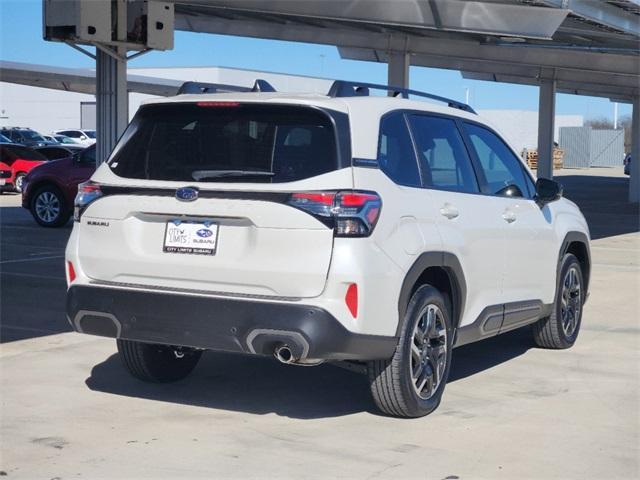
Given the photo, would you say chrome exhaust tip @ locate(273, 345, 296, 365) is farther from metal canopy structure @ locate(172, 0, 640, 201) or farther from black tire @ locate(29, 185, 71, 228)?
black tire @ locate(29, 185, 71, 228)

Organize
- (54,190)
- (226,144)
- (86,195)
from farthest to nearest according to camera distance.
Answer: (54,190) → (86,195) → (226,144)

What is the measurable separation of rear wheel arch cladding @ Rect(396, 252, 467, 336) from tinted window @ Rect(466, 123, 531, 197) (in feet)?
3.22

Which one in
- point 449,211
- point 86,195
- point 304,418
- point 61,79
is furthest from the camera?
point 61,79

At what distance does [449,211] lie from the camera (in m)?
6.82

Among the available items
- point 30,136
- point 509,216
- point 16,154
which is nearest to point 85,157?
point 16,154

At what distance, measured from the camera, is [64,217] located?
759 inches

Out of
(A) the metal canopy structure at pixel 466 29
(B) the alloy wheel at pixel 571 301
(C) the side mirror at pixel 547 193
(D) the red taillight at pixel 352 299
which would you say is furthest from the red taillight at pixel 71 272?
(A) the metal canopy structure at pixel 466 29

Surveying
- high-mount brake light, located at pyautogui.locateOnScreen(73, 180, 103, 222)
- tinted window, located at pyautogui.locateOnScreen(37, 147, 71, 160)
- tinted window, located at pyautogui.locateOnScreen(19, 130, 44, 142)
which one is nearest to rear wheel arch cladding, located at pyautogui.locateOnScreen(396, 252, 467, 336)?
high-mount brake light, located at pyautogui.locateOnScreen(73, 180, 103, 222)

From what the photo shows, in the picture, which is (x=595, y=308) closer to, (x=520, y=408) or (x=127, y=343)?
(x=520, y=408)

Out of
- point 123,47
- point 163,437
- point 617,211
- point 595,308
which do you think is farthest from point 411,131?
point 617,211

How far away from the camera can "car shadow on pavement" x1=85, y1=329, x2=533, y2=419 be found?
22.7 ft

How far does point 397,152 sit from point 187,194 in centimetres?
131

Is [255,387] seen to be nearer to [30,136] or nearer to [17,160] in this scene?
[17,160]

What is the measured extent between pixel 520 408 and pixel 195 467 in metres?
2.40
